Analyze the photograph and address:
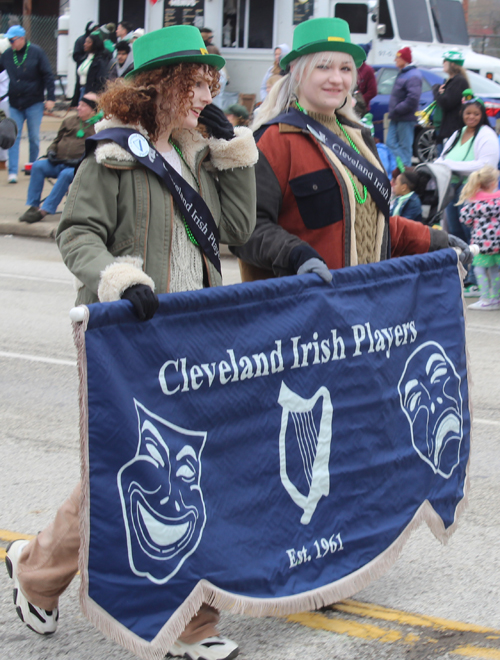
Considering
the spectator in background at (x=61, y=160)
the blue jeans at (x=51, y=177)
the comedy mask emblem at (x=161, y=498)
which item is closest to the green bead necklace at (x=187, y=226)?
the comedy mask emblem at (x=161, y=498)

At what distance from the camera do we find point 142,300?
261cm

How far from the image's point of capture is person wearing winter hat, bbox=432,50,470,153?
12.7 meters

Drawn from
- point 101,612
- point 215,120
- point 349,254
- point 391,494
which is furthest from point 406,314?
point 101,612

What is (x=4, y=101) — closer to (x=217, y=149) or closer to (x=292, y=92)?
(x=292, y=92)

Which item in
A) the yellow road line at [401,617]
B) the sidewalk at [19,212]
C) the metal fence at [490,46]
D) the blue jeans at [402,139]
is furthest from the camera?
the metal fence at [490,46]

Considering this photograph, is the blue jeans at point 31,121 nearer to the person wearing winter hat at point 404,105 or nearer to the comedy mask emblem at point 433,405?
the person wearing winter hat at point 404,105

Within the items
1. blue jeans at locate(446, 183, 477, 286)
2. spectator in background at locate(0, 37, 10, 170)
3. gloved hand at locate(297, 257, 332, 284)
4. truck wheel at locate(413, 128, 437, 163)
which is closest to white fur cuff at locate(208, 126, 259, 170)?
gloved hand at locate(297, 257, 332, 284)

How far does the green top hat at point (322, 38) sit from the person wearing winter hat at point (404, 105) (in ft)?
37.4

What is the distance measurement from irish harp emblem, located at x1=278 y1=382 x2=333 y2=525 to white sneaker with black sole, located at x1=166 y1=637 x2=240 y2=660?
0.45 metres

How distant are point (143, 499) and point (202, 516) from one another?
217mm

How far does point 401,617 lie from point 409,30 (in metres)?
19.2

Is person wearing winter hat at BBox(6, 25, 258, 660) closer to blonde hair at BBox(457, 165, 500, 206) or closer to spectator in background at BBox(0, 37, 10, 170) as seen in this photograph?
blonde hair at BBox(457, 165, 500, 206)

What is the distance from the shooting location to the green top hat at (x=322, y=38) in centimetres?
355

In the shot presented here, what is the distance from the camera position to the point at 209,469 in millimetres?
2797
